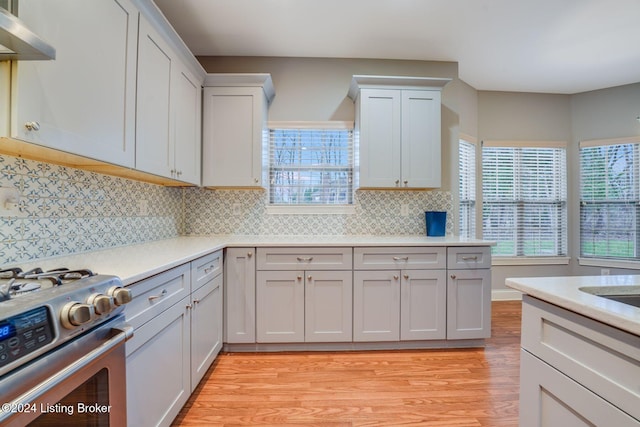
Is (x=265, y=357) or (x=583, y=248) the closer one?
(x=265, y=357)

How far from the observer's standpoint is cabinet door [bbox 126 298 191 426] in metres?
1.14

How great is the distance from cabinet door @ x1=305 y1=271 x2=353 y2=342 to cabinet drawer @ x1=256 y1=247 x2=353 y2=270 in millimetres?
60

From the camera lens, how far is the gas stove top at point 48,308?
0.62 metres

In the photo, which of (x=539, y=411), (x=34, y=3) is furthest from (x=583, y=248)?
(x=34, y=3)

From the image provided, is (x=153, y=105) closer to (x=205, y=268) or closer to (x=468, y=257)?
(x=205, y=268)

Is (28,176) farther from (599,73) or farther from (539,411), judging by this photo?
(599,73)

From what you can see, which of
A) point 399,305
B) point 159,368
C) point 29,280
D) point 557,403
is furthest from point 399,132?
point 29,280

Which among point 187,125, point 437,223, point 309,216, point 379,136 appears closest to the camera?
point 187,125

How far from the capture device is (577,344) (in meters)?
0.79

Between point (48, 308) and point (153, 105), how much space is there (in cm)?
146

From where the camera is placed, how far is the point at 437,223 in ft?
9.27

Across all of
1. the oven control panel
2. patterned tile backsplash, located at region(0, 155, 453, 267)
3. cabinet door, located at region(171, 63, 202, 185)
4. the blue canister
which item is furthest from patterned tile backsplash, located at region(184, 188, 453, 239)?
the oven control panel

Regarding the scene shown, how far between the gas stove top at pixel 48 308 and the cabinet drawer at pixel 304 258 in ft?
4.43

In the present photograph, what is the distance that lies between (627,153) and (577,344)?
432 centimetres
